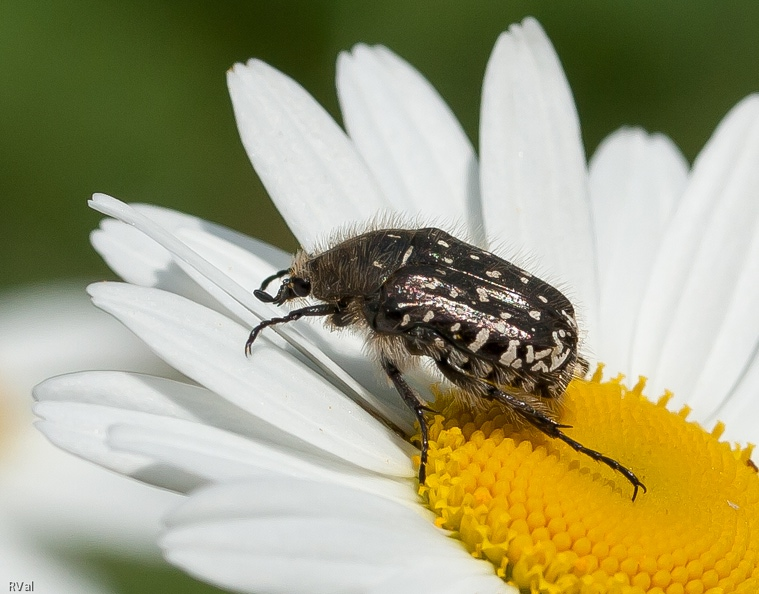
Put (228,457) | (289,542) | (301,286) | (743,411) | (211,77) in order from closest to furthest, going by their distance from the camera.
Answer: (289,542), (228,457), (301,286), (743,411), (211,77)

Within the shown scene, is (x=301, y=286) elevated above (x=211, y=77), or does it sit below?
below

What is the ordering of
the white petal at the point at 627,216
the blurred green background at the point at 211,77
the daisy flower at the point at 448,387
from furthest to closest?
1. the blurred green background at the point at 211,77
2. the white petal at the point at 627,216
3. the daisy flower at the point at 448,387

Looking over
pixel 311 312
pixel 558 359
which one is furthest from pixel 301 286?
pixel 558 359

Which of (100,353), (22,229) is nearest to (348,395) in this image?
(100,353)

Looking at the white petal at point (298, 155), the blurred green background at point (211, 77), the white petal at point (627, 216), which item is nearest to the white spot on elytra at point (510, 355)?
the white petal at point (298, 155)

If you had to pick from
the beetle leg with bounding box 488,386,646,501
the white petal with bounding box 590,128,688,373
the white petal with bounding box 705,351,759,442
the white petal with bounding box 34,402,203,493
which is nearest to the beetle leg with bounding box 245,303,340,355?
the beetle leg with bounding box 488,386,646,501

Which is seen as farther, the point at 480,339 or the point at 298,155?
the point at 298,155

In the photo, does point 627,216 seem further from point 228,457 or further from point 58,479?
point 58,479

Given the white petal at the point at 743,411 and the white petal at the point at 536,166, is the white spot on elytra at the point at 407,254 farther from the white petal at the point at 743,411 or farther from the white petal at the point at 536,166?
the white petal at the point at 743,411
